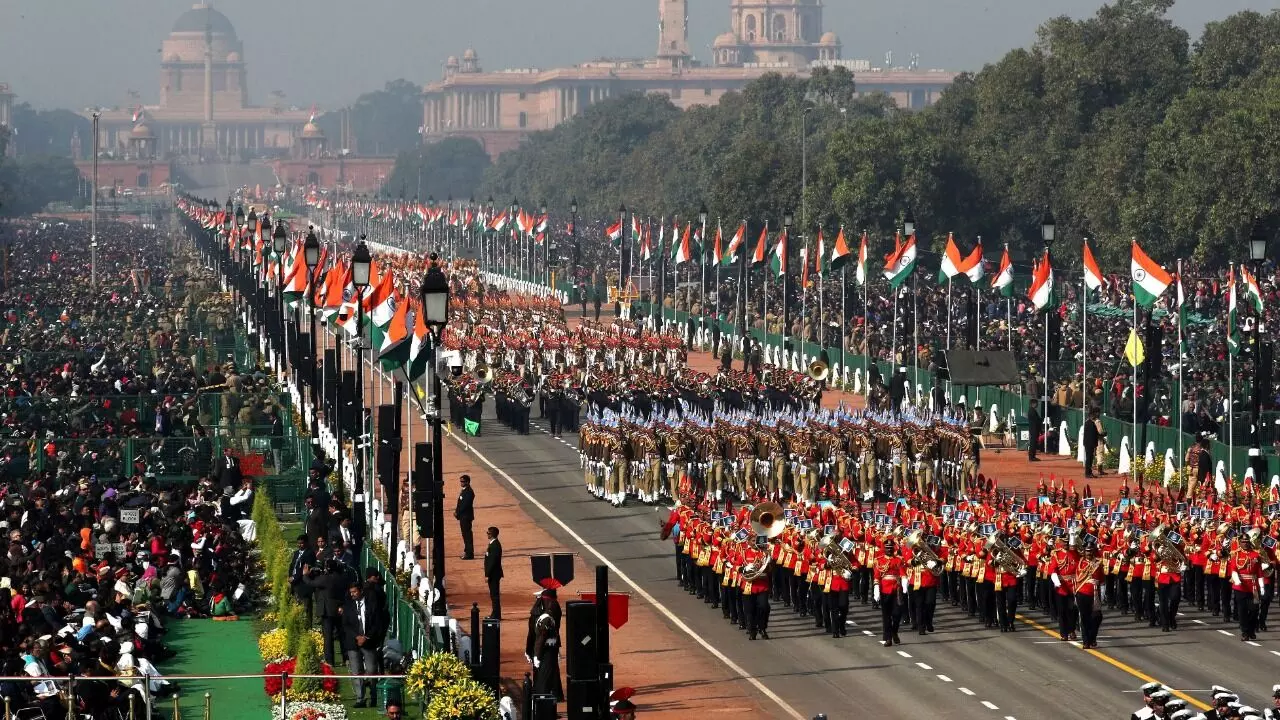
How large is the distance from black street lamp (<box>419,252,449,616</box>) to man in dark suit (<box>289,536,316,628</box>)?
174 cm

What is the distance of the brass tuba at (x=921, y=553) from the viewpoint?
109 feet

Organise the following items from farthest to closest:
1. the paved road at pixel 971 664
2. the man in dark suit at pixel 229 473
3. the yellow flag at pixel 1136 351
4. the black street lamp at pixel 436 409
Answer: the yellow flag at pixel 1136 351, the man in dark suit at pixel 229 473, the black street lamp at pixel 436 409, the paved road at pixel 971 664

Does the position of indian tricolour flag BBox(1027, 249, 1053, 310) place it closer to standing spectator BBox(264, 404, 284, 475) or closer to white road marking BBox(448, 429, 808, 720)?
white road marking BBox(448, 429, 808, 720)

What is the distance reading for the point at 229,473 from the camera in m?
43.9

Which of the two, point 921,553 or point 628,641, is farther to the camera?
point 628,641

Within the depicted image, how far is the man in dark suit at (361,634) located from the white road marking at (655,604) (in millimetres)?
3149

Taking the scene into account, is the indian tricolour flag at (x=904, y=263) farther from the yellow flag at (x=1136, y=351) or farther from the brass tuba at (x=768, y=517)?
the brass tuba at (x=768, y=517)

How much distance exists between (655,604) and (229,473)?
33.6 feet

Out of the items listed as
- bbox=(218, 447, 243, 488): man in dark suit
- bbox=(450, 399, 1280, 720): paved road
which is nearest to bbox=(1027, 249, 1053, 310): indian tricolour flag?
bbox=(218, 447, 243, 488): man in dark suit

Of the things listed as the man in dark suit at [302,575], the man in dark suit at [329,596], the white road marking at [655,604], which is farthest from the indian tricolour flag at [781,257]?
the man in dark suit at [329,596]

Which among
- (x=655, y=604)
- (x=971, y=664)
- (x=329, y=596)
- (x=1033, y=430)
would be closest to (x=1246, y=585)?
(x=971, y=664)

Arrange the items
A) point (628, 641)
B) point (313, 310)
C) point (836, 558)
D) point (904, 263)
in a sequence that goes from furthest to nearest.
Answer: point (904, 263) → point (313, 310) → point (628, 641) → point (836, 558)

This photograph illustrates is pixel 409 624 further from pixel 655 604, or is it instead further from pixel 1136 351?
pixel 1136 351

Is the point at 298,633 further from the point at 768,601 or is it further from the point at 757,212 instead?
the point at 757,212
